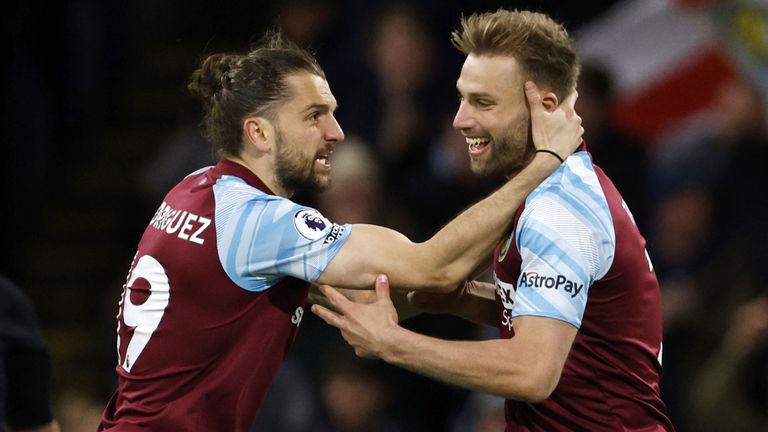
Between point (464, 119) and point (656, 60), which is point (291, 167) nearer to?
A: point (464, 119)

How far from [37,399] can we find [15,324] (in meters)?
0.32

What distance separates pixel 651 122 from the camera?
9.34 meters

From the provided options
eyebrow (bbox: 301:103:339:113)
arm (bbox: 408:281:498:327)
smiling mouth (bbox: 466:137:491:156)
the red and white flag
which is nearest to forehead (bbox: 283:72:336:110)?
eyebrow (bbox: 301:103:339:113)

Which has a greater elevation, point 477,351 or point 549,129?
point 549,129

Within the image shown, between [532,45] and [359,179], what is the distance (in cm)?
310

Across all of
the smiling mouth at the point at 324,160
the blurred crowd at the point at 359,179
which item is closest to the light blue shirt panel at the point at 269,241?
the smiling mouth at the point at 324,160

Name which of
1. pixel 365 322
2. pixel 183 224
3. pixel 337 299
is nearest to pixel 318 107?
pixel 183 224

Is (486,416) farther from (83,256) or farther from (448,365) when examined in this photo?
(83,256)

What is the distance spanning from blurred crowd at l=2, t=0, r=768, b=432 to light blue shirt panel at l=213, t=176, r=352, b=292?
160 centimetres

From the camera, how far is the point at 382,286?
4473mm

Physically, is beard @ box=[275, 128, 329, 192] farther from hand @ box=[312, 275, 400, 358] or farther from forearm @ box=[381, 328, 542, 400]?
forearm @ box=[381, 328, 542, 400]

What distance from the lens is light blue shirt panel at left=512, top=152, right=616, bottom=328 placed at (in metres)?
4.20

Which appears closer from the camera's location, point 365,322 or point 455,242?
point 365,322

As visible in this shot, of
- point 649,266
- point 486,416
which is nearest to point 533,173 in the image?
point 649,266
